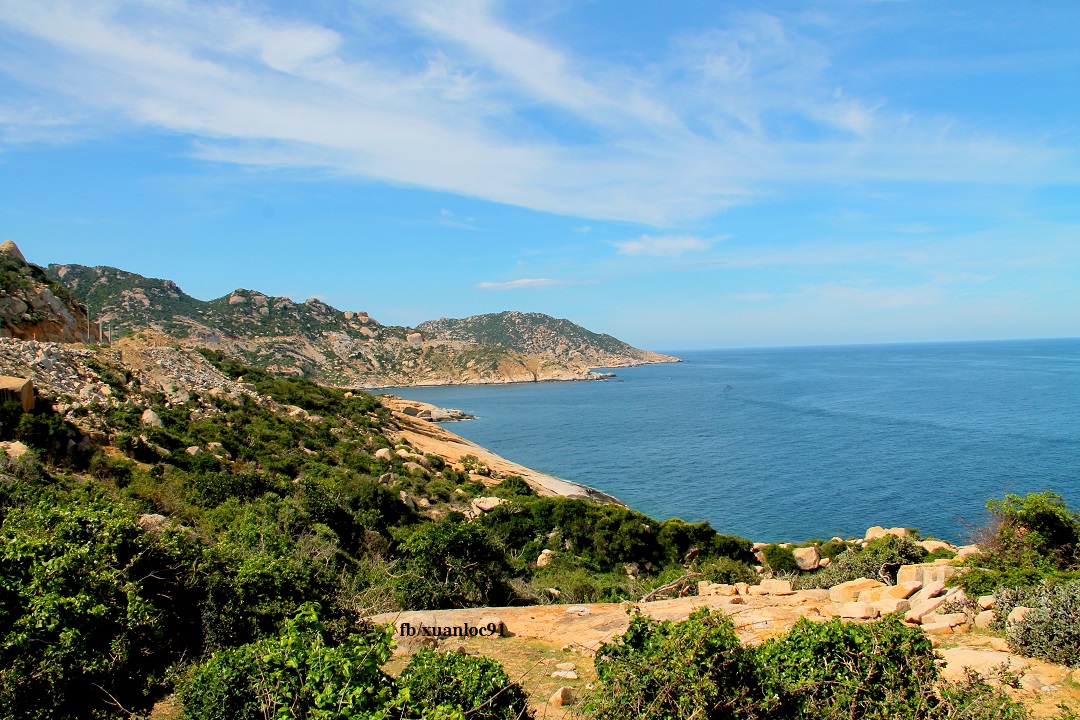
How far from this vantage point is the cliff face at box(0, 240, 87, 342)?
3234 centimetres

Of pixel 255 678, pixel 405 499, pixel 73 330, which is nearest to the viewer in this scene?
pixel 255 678

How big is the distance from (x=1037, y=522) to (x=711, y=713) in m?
12.3

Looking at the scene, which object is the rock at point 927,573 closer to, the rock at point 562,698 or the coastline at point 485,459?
the rock at point 562,698

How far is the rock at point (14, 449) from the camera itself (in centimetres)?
1590

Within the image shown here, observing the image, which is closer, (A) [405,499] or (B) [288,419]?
(A) [405,499]

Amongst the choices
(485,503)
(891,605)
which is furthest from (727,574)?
(485,503)

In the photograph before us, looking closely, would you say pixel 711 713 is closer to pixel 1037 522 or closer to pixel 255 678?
pixel 255 678

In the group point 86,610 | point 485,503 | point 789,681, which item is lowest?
point 485,503

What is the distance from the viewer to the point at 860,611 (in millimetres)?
10828

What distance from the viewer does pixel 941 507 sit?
34.5m

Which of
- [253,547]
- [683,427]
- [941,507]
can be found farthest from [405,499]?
[683,427]

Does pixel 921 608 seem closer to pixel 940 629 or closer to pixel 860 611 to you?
pixel 940 629

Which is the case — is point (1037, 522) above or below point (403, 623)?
above

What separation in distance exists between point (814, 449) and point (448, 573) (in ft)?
156
